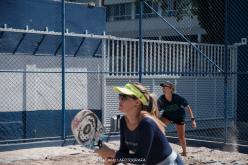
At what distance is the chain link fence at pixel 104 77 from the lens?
1095cm

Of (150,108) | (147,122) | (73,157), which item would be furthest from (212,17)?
(147,122)

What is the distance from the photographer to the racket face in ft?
12.8

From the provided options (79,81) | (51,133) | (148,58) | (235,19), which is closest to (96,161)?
(51,133)

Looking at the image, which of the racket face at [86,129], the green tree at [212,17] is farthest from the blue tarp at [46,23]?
the racket face at [86,129]

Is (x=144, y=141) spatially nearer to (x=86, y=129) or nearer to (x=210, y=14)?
(x=86, y=129)

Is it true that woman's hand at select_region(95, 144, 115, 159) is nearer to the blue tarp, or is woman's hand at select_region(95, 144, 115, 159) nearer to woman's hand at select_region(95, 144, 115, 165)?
woman's hand at select_region(95, 144, 115, 165)

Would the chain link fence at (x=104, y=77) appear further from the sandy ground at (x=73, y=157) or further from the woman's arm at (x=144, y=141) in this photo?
the woman's arm at (x=144, y=141)

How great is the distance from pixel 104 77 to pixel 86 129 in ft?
28.0

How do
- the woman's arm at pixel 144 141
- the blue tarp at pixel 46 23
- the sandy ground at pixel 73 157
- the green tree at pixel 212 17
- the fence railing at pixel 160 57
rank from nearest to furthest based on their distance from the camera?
the woman's arm at pixel 144 141 < the sandy ground at pixel 73 157 < the blue tarp at pixel 46 23 < the fence railing at pixel 160 57 < the green tree at pixel 212 17

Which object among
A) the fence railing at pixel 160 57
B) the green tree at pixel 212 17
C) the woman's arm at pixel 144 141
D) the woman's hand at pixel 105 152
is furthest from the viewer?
the green tree at pixel 212 17

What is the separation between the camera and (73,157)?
10039 mm

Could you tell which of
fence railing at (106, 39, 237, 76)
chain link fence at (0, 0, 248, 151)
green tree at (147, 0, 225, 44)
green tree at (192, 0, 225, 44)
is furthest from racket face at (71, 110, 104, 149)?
green tree at (192, 0, 225, 44)

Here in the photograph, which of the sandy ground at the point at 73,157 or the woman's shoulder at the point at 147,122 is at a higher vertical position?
the woman's shoulder at the point at 147,122

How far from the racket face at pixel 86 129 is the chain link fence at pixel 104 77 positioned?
689cm
